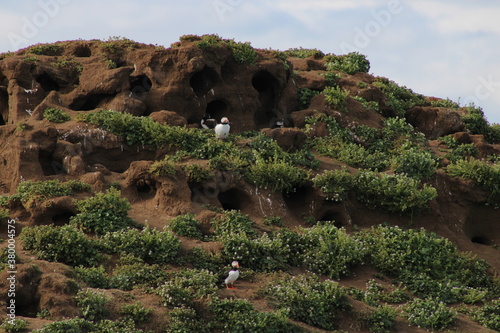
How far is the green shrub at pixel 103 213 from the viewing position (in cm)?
1811

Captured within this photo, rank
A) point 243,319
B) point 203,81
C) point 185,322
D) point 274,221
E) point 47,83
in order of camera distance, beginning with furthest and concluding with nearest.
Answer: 1. point 203,81
2. point 47,83
3. point 274,221
4. point 243,319
5. point 185,322

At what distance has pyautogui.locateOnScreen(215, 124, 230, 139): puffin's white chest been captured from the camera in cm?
2219

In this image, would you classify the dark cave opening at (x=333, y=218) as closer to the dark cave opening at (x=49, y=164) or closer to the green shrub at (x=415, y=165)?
the green shrub at (x=415, y=165)

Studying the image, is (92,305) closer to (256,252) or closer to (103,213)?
(103,213)

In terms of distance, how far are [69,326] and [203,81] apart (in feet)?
40.8

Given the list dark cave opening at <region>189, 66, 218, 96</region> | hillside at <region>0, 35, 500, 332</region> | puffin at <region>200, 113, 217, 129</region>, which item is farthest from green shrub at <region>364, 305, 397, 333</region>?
dark cave opening at <region>189, 66, 218, 96</region>

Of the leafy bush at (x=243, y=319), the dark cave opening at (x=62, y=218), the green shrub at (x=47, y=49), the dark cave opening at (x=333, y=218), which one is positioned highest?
the green shrub at (x=47, y=49)

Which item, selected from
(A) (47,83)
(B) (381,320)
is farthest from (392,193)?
(A) (47,83)

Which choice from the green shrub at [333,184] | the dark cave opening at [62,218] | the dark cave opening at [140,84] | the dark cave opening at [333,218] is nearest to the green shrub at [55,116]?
the dark cave opening at [140,84]

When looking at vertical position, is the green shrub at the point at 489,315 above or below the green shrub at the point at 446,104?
below

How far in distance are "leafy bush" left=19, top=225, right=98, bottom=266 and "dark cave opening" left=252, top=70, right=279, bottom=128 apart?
10.0 metres

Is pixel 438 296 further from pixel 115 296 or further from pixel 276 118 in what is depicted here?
pixel 276 118

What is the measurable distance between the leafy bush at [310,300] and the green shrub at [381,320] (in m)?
0.59

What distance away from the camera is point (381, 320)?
16.7 meters
